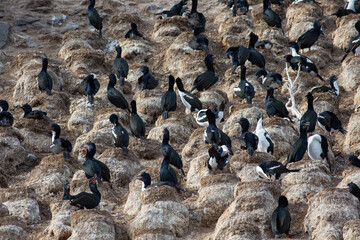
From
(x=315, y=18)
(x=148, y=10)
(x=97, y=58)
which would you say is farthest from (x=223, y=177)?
(x=148, y=10)

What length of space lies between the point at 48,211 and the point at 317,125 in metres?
9.34

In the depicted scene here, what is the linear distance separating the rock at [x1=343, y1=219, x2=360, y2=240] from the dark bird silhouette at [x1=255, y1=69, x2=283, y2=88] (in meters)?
12.1

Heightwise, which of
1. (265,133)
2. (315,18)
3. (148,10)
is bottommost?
(148,10)

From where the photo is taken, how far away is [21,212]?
22578 millimetres

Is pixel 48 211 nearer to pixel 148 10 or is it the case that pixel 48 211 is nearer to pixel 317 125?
pixel 317 125

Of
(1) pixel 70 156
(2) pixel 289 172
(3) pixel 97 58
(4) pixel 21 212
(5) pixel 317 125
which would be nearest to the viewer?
(2) pixel 289 172

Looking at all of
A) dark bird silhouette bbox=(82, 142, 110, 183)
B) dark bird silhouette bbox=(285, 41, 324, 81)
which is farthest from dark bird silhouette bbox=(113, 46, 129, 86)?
dark bird silhouette bbox=(82, 142, 110, 183)

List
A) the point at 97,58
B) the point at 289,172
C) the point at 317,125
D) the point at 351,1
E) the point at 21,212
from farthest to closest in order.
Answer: the point at 351,1
the point at 97,58
the point at 317,125
the point at 21,212
the point at 289,172

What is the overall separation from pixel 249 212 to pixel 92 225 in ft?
12.4

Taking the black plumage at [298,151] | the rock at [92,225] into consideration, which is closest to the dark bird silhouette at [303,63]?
the black plumage at [298,151]

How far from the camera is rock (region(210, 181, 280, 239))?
1888 centimetres

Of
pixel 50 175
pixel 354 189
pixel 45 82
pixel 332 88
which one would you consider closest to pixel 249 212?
pixel 354 189

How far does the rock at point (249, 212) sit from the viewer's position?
1888 centimetres

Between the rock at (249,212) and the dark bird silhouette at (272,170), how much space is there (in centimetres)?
42
